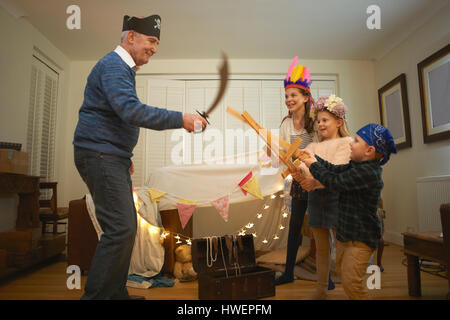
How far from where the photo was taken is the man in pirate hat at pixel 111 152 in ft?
4.83

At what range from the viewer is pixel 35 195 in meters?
3.23

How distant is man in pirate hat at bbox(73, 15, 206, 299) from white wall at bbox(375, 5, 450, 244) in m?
3.21

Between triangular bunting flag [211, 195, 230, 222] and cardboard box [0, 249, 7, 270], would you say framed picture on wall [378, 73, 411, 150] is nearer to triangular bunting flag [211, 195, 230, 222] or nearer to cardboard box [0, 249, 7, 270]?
triangular bunting flag [211, 195, 230, 222]

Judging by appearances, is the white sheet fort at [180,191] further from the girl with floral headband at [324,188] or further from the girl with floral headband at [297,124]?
the girl with floral headband at [324,188]

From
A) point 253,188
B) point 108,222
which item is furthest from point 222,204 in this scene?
point 108,222

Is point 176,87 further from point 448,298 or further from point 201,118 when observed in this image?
point 448,298

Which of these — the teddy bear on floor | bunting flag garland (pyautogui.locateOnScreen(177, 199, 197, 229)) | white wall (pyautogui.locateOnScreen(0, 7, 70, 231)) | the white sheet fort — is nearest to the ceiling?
white wall (pyautogui.locateOnScreen(0, 7, 70, 231))

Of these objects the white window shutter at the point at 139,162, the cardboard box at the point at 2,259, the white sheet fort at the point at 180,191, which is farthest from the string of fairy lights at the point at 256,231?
the white window shutter at the point at 139,162

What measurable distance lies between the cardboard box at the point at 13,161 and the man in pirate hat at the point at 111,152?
1722 millimetres

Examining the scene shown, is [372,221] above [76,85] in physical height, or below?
below

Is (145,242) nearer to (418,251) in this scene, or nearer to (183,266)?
(183,266)

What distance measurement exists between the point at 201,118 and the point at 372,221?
37.6 inches

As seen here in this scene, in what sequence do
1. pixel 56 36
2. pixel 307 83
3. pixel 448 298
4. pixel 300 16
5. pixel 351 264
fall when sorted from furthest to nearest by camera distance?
pixel 56 36 < pixel 300 16 < pixel 307 83 < pixel 448 298 < pixel 351 264
